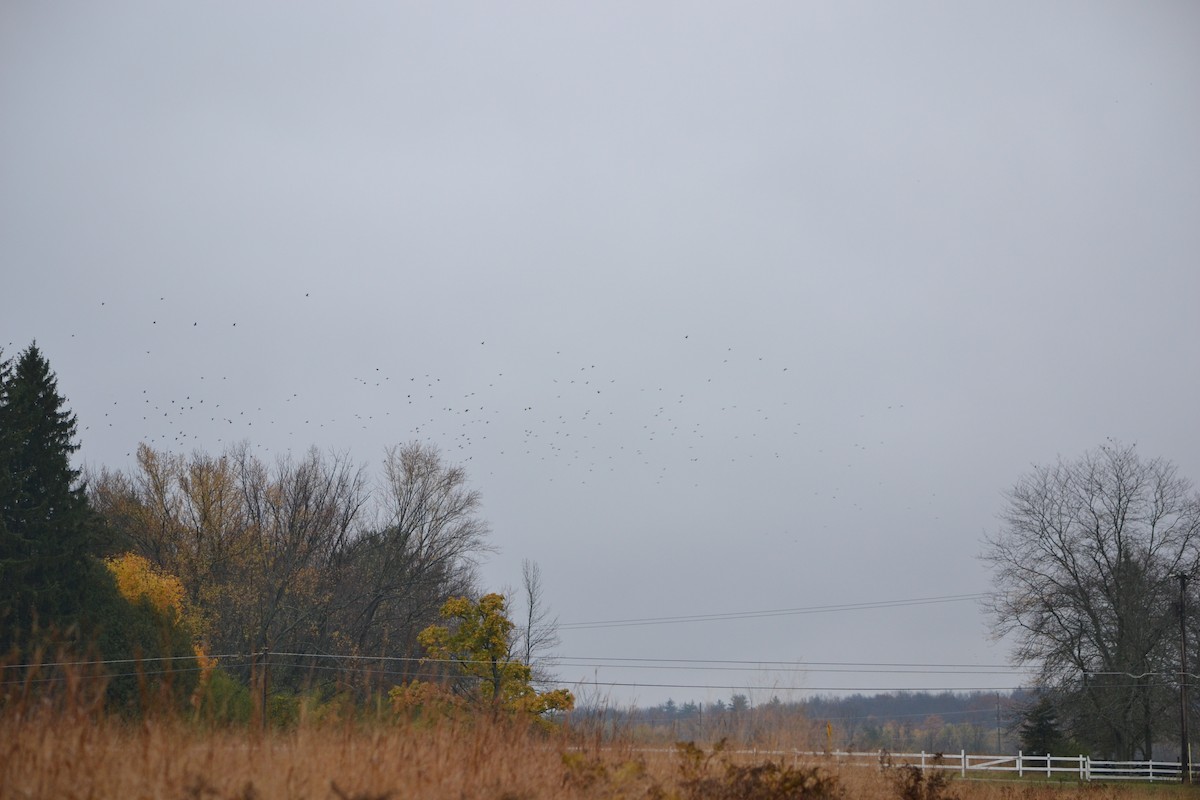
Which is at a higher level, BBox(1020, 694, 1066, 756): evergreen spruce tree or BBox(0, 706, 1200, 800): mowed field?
BBox(0, 706, 1200, 800): mowed field

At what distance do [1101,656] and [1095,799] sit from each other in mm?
26187

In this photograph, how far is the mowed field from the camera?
199 inches

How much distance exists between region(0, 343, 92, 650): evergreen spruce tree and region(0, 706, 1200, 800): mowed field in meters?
29.0

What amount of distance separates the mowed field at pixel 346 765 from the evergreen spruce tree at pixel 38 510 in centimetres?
2902

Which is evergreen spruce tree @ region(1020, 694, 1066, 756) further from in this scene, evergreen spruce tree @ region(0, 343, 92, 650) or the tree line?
evergreen spruce tree @ region(0, 343, 92, 650)

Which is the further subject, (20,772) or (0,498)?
(0,498)

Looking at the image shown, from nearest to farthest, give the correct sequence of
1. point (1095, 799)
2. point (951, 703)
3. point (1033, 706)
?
point (1095, 799)
point (1033, 706)
point (951, 703)

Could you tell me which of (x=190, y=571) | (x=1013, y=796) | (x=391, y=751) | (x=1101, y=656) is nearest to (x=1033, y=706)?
(x=1101, y=656)

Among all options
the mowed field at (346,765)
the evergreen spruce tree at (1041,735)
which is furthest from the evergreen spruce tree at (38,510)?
the evergreen spruce tree at (1041,735)

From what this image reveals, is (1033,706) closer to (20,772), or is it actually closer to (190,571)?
(190,571)

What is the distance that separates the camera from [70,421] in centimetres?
3978

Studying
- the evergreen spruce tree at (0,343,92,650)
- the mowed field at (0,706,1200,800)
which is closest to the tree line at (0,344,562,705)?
the evergreen spruce tree at (0,343,92,650)

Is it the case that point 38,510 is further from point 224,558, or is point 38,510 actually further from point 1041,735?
point 1041,735

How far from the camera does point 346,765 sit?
5949mm
